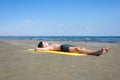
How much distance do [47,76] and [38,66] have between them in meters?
1.50

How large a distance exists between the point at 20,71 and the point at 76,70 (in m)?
1.64

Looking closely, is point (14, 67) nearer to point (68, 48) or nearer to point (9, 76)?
point (9, 76)

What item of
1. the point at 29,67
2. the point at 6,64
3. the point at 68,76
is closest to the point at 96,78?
the point at 68,76

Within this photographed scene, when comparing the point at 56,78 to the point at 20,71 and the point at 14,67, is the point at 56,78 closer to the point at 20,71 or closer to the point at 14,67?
the point at 20,71

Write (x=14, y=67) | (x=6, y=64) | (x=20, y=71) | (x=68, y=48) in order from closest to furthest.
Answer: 1. (x=20, y=71)
2. (x=14, y=67)
3. (x=6, y=64)
4. (x=68, y=48)

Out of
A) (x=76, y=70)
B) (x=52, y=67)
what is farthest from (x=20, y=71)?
(x=76, y=70)

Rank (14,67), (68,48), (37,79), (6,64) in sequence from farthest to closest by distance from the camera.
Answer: (68,48), (6,64), (14,67), (37,79)

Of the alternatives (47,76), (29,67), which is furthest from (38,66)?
(47,76)

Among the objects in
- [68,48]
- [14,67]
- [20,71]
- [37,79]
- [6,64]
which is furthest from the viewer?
[68,48]

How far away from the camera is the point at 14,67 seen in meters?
7.55

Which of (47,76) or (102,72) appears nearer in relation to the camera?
(47,76)

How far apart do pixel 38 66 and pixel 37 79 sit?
1.79 metres

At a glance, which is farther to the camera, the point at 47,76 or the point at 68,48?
the point at 68,48

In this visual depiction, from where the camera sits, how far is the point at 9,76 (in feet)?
20.7
